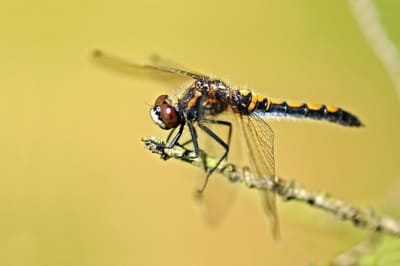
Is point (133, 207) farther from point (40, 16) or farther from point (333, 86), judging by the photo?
point (40, 16)

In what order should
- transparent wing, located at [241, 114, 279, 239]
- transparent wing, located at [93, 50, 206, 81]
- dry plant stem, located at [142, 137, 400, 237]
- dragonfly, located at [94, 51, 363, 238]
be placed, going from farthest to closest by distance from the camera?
transparent wing, located at [93, 50, 206, 81], dragonfly, located at [94, 51, 363, 238], transparent wing, located at [241, 114, 279, 239], dry plant stem, located at [142, 137, 400, 237]

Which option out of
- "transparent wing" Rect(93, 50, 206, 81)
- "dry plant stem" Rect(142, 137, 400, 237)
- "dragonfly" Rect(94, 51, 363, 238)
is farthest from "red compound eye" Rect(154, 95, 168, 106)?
"dry plant stem" Rect(142, 137, 400, 237)

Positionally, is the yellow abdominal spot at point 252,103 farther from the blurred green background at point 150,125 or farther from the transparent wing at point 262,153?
the blurred green background at point 150,125

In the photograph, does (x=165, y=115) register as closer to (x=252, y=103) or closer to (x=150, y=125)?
(x=252, y=103)

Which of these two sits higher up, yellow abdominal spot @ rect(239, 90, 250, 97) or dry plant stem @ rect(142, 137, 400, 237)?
yellow abdominal spot @ rect(239, 90, 250, 97)

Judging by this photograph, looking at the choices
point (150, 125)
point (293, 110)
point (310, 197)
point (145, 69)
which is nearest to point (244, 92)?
point (293, 110)

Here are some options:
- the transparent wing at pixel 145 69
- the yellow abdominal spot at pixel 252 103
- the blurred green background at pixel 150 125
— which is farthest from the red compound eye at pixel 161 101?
the blurred green background at pixel 150 125

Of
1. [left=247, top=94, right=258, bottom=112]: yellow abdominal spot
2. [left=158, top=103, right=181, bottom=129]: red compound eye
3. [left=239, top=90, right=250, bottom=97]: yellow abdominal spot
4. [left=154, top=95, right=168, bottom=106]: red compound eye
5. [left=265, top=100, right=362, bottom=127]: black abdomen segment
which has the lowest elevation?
[left=158, top=103, right=181, bottom=129]: red compound eye

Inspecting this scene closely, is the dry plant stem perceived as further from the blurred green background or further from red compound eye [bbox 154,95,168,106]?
the blurred green background

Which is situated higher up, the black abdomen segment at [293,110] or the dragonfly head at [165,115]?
the black abdomen segment at [293,110]
